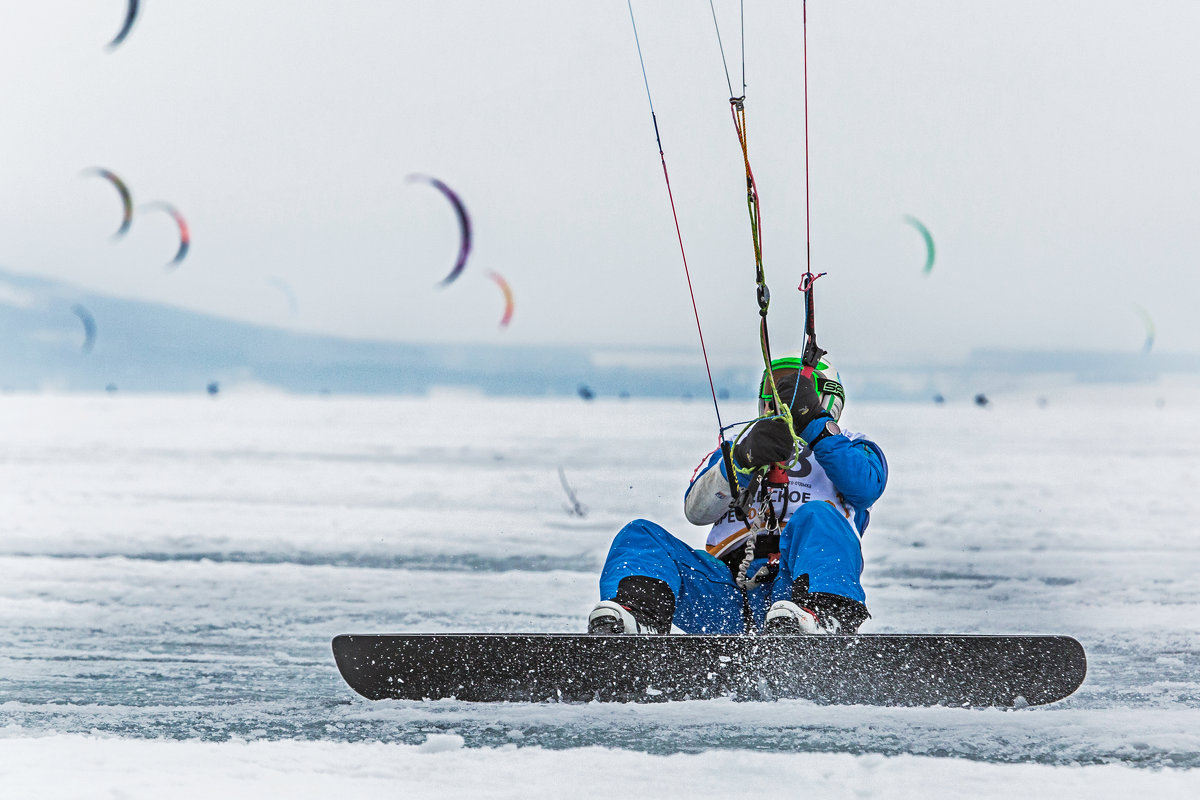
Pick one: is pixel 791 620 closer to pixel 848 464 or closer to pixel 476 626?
pixel 848 464

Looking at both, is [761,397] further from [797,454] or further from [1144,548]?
[1144,548]

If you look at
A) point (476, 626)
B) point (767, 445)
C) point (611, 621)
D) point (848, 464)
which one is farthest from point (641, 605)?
point (476, 626)

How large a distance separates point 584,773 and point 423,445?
14876 millimetres

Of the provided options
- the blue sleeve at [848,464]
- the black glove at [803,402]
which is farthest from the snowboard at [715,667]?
the black glove at [803,402]

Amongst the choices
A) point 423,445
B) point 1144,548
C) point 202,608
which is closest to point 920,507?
point 1144,548

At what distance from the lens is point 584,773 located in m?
2.49

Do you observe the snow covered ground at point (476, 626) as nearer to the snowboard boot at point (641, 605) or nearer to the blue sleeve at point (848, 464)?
the snowboard boot at point (641, 605)

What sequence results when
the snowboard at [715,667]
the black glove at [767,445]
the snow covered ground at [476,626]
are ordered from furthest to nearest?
the black glove at [767,445], the snowboard at [715,667], the snow covered ground at [476,626]

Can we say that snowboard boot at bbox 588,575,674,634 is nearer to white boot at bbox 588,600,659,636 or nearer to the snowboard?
white boot at bbox 588,600,659,636

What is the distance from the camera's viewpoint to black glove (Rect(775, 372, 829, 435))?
3420 mm

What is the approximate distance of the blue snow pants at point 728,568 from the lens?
3.17 m

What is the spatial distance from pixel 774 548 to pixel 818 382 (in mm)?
503

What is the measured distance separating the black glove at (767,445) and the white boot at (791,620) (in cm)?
40

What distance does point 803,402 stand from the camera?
3424 mm
